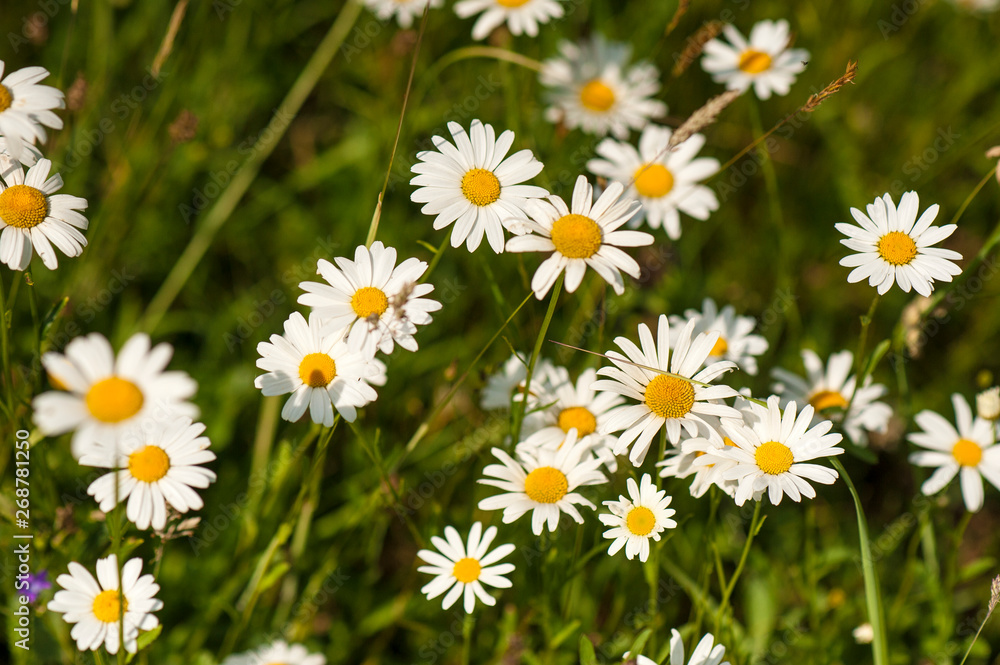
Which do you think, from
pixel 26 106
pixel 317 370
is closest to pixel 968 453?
pixel 317 370

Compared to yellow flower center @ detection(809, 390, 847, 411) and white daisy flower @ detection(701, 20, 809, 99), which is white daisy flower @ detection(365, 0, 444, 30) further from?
yellow flower center @ detection(809, 390, 847, 411)

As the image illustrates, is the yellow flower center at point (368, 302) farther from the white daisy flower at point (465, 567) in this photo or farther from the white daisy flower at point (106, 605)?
the white daisy flower at point (106, 605)

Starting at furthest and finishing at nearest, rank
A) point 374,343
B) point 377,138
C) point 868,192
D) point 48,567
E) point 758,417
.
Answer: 1. point 868,192
2. point 377,138
3. point 48,567
4. point 758,417
5. point 374,343

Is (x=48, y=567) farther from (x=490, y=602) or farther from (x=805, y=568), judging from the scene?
(x=805, y=568)

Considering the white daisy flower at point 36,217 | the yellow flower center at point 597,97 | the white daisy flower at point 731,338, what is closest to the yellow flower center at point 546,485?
the white daisy flower at point 731,338

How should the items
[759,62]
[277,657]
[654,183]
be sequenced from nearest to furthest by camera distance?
[277,657] < [654,183] < [759,62]

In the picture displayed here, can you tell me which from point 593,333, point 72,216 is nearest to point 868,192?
point 593,333

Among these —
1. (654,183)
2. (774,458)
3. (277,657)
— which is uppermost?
(654,183)

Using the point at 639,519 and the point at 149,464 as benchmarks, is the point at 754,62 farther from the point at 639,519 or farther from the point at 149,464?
the point at 149,464
